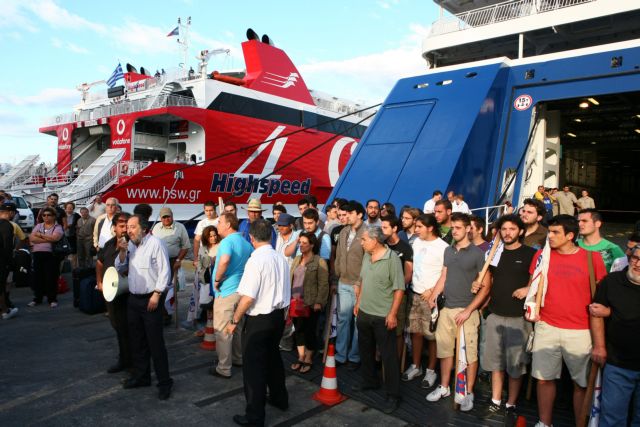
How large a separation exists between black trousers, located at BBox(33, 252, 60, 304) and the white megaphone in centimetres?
355

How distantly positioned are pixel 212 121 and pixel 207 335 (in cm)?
1202

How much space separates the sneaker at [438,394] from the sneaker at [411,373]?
448 millimetres

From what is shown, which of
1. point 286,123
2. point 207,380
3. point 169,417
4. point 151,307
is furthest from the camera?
point 286,123

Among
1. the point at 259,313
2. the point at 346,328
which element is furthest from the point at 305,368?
the point at 259,313

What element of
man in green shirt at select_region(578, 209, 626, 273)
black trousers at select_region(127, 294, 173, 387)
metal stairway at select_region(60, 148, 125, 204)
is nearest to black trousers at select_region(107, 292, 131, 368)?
→ black trousers at select_region(127, 294, 173, 387)

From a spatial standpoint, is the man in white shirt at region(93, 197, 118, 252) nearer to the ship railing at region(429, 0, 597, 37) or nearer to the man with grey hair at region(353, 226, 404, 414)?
the man with grey hair at region(353, 226, 404, 414)

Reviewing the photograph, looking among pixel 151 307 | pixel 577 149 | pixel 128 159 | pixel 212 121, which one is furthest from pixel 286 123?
pixel 151 307

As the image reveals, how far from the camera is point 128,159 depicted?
15.9 metres

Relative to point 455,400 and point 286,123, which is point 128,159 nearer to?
point 286,123

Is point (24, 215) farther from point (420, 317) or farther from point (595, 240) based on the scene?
point (595, 240)

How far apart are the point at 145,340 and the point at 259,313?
1.50 m

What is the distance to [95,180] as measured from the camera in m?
14.7

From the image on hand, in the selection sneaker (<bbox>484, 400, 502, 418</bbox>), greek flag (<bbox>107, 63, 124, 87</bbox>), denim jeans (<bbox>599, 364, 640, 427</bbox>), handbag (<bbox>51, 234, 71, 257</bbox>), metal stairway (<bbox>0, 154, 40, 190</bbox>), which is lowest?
sneaker (<bbox>484, 400, 502, 418</bbox>)

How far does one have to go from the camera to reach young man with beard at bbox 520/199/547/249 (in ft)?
14.9
